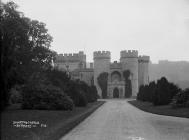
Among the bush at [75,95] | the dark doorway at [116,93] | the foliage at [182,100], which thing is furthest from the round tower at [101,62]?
the foliage at [182,100]

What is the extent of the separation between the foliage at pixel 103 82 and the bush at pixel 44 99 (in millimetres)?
59936

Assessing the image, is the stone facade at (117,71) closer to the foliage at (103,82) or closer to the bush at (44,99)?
the foliage at (103,82)

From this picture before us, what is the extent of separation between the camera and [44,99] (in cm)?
2622

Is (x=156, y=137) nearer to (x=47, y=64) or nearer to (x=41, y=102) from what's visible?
(x=41, y=102)

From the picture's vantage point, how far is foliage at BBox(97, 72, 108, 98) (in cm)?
8731

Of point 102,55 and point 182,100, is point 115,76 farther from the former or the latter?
point 182,100

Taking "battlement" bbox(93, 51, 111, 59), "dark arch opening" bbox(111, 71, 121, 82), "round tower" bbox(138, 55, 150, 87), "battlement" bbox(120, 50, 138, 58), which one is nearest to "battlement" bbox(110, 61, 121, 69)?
"dark arch opening" bbox(111, 71, 121, 82)

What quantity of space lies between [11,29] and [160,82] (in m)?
17.2

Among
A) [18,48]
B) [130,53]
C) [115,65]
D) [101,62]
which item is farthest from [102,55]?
[18,48]

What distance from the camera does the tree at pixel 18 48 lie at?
1739 centimetres

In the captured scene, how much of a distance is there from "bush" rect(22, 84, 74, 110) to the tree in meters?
1.01

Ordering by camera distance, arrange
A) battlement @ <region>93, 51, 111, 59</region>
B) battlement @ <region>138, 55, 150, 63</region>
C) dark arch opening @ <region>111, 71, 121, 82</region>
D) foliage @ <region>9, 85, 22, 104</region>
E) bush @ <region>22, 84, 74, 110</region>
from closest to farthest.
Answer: bush @ <region>22, 84, 74, 110</region> < foliage @ <region>9, 85, 22, 104</region> < battlement @ <region>93, 51, 111, 59</region> < dark arch opening @ <region>111, 71, 121, 82</region> < battlement @ <region>138, 55, 150, 63</region>

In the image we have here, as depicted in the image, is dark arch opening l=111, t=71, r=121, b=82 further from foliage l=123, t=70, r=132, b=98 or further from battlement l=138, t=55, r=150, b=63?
battlement l=138, t=55, r=150, b=63

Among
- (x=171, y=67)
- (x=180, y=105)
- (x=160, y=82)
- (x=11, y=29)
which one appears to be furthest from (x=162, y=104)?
(x=171, y=67)
